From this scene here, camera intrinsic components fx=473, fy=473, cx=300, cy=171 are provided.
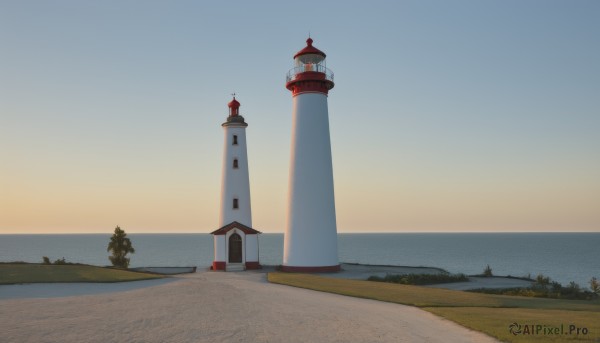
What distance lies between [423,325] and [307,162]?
65.2ft

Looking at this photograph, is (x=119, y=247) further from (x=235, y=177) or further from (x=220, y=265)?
(x=235, y=177)

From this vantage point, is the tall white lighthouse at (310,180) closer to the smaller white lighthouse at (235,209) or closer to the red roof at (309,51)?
the red roof at (309,51)

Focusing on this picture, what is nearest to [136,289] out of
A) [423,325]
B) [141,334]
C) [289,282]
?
[289,282]

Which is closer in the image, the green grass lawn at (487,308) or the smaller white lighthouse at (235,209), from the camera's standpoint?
the green grass lawn at (487,308)

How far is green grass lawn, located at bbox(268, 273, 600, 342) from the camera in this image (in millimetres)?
13477

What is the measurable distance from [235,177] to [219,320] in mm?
23244

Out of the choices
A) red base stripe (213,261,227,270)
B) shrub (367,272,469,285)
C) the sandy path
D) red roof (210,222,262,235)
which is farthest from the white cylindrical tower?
the sandy path

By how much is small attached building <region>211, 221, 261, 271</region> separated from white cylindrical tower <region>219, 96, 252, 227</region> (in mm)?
789

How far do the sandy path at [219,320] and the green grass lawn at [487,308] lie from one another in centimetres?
86

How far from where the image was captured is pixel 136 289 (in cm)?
2259

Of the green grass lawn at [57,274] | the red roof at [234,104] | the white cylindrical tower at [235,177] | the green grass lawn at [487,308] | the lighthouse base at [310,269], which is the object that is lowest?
the green grass lawn at [487,308]

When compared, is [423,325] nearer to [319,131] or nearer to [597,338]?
[597,338]

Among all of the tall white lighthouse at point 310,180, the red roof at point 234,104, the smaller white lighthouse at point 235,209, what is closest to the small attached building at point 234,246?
the smaller white lighthouse at point 235,209

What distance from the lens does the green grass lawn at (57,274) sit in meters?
25.2
